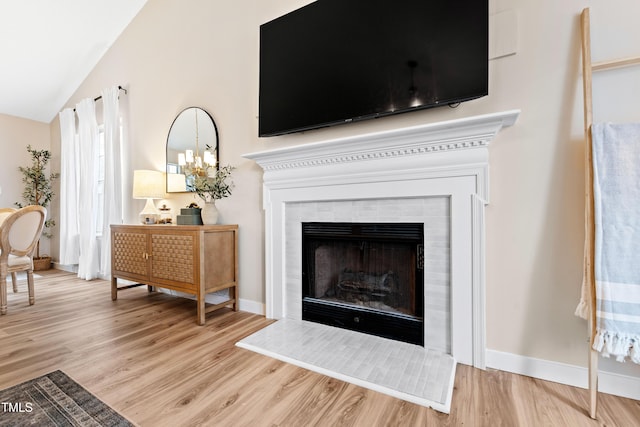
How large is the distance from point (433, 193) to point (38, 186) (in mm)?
5677

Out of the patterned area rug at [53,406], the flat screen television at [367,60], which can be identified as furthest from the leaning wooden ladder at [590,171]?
the patterned area rug at [53,406]

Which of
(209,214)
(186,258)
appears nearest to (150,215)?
(209,214)

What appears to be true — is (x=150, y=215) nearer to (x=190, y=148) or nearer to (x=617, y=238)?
(x=190, y=148)

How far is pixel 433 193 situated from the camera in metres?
1.62

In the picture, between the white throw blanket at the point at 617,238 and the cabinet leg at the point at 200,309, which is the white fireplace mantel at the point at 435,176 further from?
the cabinet leg at the point at 200,309

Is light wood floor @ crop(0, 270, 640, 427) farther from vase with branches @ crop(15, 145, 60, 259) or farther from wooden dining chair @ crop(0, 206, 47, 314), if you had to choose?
vase with branches @ crop(15, 145, 60, 259)

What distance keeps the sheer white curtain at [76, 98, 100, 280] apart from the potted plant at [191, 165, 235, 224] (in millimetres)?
2229

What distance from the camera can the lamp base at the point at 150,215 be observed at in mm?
2730

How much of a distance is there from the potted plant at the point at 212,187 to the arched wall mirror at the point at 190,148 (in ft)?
0.22

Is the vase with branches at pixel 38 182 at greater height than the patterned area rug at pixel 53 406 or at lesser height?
greater

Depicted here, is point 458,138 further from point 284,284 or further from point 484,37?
point 284,284

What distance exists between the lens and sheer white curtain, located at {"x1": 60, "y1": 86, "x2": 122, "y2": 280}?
131 inches

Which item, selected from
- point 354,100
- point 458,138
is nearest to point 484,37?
point 458,138

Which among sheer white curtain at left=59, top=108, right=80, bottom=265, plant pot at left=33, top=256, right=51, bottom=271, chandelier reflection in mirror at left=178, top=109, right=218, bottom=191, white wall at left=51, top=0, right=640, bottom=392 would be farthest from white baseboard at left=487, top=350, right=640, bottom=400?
plant pot at left=33, top=256, right=51, bottom=271
